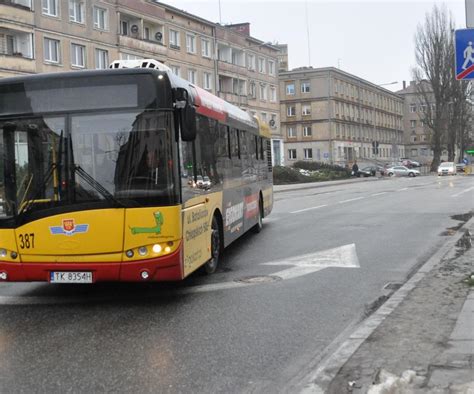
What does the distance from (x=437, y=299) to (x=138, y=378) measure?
3708mm

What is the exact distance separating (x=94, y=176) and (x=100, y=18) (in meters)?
42.1

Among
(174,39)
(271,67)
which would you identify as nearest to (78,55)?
(174,39)

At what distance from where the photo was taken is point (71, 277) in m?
6.82

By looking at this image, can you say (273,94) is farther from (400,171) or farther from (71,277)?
(71,277)

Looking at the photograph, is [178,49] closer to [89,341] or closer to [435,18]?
[435,18]

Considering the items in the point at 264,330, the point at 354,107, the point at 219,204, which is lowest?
the point at 264,330

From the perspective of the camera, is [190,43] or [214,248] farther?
[190,43]

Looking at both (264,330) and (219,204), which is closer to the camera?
(264,330)

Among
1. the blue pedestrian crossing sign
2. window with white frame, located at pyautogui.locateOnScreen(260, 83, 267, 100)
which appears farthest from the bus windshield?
window with white frame, located at pyautogui.locateOnScreen(260, 83, 267, 100)

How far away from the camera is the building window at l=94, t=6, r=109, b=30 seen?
148 ft

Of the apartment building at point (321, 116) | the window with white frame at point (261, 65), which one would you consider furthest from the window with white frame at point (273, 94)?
the apartment building at point (321, 116)

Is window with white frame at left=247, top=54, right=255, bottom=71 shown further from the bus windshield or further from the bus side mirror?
the bus windshield

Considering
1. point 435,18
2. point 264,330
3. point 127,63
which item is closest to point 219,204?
point 127,63

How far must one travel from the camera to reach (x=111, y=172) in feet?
22.1
